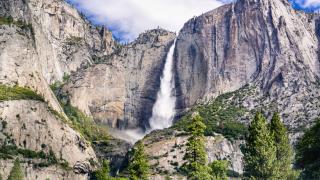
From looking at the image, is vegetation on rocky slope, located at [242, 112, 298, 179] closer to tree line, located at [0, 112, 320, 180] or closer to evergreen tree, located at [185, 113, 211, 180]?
tree line, located at [0, 112, 320, 180]

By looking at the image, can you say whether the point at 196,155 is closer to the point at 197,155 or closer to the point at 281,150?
the point at 197,155

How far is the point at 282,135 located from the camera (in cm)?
9244

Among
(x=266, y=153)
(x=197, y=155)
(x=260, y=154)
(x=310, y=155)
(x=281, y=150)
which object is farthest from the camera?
(x=310, y=155)

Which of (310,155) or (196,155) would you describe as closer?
(196,155)

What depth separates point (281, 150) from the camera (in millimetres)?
91438

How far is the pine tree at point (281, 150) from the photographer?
8950 cm

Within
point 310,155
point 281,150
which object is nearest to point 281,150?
point 281,150

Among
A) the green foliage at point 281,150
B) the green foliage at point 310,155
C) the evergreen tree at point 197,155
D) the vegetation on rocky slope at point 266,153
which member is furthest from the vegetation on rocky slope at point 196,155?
the green foliage at point 310,155

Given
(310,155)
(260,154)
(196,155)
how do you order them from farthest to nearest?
(310,155) → (196,155) → (260,154)

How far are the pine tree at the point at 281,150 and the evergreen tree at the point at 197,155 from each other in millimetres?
11941

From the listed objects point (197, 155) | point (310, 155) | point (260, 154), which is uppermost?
point (310, 155)

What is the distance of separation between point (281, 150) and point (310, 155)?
11311 millimetres

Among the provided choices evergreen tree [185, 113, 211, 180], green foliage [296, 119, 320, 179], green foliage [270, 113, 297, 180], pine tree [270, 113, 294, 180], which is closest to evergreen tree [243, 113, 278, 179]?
green foliage [270, 113, 297, 180]

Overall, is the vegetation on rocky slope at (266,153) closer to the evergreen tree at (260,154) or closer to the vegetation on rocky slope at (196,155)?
A: the evergreen tree at (260,154)
